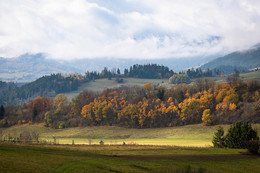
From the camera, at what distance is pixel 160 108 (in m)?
143

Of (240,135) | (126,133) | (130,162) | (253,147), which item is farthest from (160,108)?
(130,162)

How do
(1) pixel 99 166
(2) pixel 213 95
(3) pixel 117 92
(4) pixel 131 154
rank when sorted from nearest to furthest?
(1) pixel 99 166, (4) pixel 131 154, (2) pixel 213 95, (3) pixel 117 92

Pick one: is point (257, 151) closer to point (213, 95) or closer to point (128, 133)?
point (128, 133)

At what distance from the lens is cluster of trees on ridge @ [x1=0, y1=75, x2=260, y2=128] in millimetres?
126812

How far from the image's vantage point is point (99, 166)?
115 feet

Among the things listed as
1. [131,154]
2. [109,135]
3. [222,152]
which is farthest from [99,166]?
[109,135]

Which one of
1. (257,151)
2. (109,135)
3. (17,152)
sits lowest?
(109,135)

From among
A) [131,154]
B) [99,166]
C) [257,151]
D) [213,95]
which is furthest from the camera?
[213,95]

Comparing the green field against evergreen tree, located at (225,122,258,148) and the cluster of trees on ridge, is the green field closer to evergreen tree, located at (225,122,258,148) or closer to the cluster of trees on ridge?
the cluster of trees on ridge

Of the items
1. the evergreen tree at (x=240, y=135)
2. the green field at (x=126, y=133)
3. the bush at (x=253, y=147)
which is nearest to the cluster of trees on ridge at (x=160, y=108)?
the green field at (x=126, y=133)

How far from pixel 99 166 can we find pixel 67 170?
4.61 metres

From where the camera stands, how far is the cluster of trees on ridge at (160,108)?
127 meters

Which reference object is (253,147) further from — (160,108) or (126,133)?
(160,108)

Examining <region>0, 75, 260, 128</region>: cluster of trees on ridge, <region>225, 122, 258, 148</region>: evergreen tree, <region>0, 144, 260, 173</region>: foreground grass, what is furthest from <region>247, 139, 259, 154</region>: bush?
<region>0, 75, 260, 128</region>: cluster of trees on ridge
